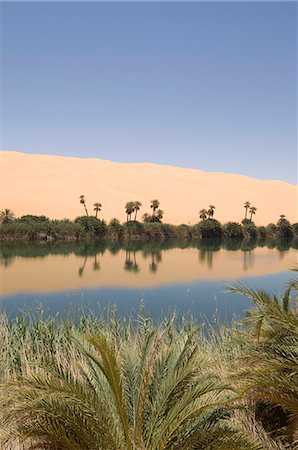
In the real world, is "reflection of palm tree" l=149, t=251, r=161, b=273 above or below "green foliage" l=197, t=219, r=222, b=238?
below

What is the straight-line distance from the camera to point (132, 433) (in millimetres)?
3756

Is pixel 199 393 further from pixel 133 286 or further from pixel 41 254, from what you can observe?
pixel 41 254

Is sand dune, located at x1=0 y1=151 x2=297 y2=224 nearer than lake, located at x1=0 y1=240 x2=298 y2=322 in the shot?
No

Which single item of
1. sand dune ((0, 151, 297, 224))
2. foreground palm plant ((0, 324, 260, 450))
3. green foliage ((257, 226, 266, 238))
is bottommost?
foreground palm plant ((0, 324, 260, 450))

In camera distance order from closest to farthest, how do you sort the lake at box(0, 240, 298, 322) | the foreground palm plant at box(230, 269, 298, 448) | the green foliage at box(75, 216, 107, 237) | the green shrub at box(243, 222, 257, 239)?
the foreground palm plant at box(230, 269, 298, 448) → the lake at box(0, 240, 298, 322) → the green foliage at box(75, 216, 107, 237) → the green shrub at box(243, 222, 257, 239)

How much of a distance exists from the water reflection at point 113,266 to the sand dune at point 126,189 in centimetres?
2886

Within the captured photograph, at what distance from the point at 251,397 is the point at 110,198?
73.9 m

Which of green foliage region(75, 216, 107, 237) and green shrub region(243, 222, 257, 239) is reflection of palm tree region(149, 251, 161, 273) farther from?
green shrub region(243, 222, 257, 239)

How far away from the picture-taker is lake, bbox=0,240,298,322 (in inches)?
632

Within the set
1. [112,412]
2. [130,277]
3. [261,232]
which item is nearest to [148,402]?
[112,412]

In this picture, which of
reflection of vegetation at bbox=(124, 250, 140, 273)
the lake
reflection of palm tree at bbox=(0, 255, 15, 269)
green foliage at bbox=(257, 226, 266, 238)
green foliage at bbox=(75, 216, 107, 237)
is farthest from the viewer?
green foliage at bbox=(257, 226, 266, 238)

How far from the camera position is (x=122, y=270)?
28.0m

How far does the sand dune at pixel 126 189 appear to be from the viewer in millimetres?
72188

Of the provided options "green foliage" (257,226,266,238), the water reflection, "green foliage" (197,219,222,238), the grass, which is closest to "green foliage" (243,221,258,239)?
"green foliage" (257,226,266,238)
